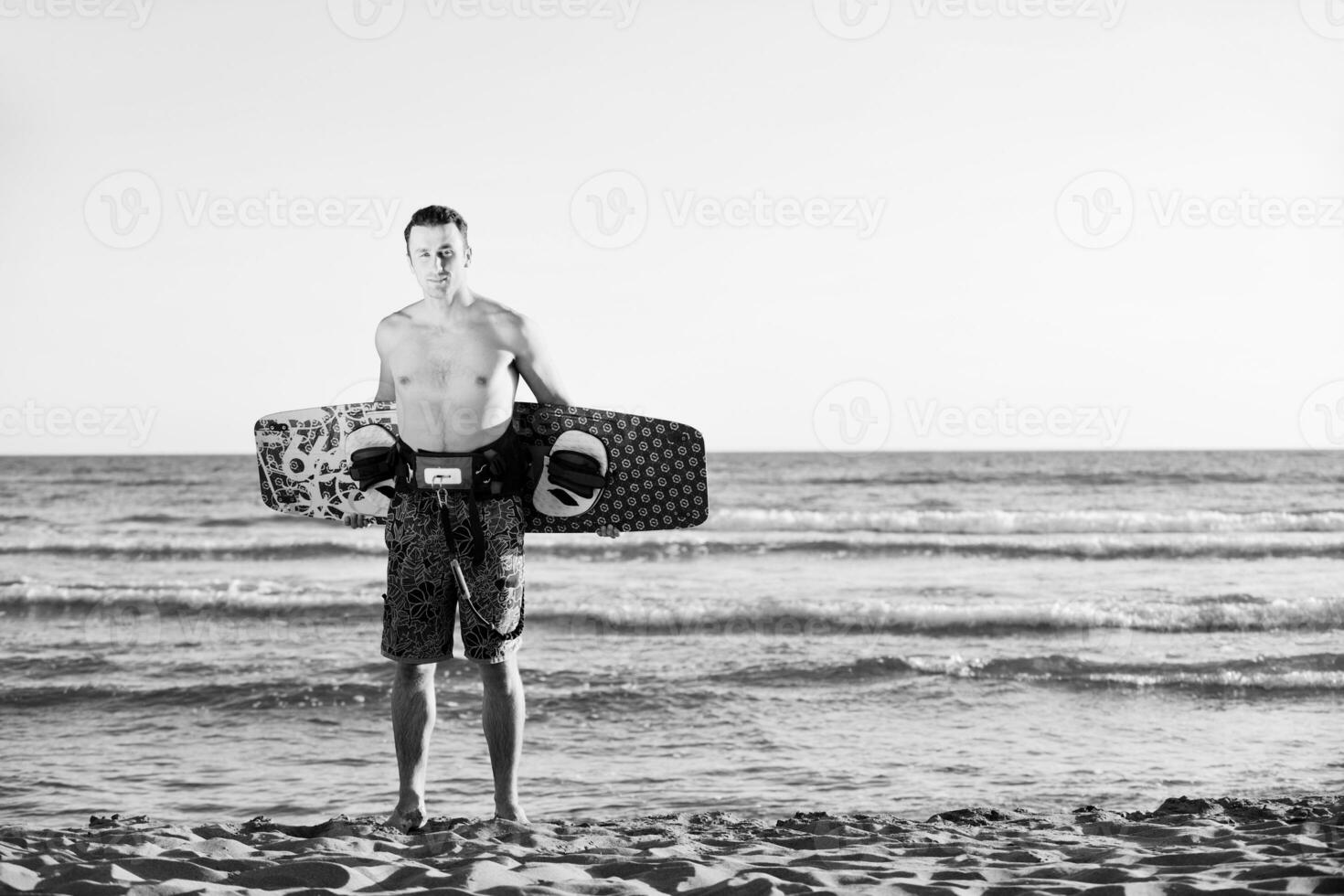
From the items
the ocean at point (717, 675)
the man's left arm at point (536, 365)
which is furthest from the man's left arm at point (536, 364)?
the ocean at point (717, 675)

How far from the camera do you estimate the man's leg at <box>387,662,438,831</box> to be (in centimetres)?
342

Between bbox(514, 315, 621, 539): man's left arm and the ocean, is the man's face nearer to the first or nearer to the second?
bbox(514, 315, 621, 539): man's left arm

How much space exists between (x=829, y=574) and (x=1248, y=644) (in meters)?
5.04

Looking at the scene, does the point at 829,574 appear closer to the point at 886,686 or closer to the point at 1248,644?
the point at 1248,644

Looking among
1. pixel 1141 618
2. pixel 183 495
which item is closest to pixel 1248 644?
pixel 1141 618

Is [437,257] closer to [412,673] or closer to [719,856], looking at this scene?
[412,673]

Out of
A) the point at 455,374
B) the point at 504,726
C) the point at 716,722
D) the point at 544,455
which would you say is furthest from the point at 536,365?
the point at 716,722

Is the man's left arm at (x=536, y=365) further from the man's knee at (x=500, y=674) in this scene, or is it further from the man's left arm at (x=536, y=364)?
the man's knee at (x=500, y=674)

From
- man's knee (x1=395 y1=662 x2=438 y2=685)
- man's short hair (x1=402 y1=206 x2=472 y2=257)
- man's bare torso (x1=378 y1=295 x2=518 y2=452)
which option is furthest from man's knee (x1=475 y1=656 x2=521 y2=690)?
man's short hair (x1=402 y1=206 x2=472 y2=257)

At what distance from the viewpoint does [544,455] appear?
150 inches

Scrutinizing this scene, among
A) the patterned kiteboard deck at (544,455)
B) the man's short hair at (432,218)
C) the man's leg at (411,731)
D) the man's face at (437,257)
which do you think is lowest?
the man's leg at (411,731)

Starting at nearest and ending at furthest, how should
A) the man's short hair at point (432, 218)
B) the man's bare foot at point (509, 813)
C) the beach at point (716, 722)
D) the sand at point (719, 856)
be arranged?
the sand at point (719, 856)
the beach at point (716, 722)
the man's short hair at point (432, 218)
the man's bare foot at point (509, 813)

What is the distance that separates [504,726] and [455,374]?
1.14 metres

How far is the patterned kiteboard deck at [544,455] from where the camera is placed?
3.82m
